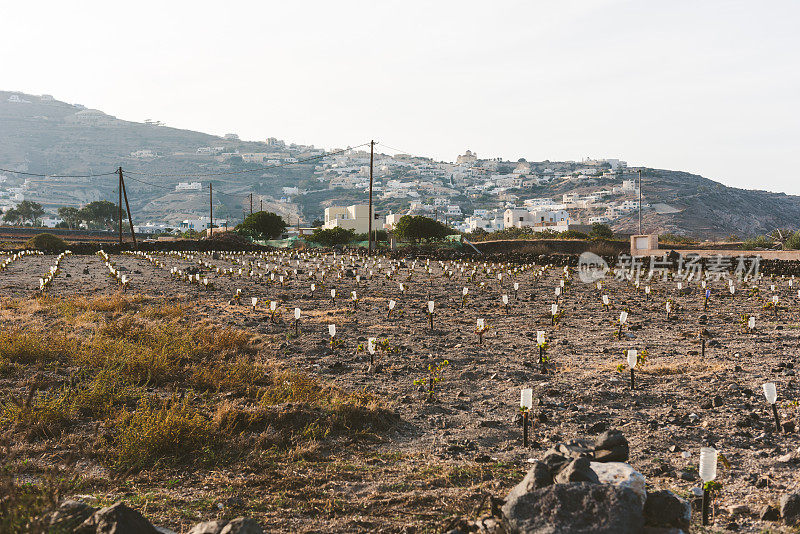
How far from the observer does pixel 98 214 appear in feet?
426

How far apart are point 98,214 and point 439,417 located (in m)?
146

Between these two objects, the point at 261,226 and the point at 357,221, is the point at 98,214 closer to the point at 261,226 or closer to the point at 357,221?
the point at 357,221

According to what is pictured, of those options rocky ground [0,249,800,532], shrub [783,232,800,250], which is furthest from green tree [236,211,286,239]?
rocky ground [0,249,800,532]

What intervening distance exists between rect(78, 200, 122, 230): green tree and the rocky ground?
135347 mm

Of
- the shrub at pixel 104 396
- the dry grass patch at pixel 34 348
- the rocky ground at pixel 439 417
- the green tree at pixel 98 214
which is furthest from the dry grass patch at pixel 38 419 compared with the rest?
the green tree at pixel 98 214

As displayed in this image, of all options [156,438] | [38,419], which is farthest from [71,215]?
[156,438]

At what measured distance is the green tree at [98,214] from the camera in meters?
130

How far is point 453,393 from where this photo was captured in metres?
6.93

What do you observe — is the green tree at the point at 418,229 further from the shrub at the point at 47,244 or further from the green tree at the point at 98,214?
the green tree at the point at 98,214

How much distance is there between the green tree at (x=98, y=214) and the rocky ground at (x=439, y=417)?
135 metres

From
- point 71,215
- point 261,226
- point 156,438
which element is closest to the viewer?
point 156,438

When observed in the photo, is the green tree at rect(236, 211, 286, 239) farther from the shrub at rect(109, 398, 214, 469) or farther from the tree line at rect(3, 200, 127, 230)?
the tree line at rect(3, 200, 127, 230)

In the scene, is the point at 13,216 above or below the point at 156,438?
above

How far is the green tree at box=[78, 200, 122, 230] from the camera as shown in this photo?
129625 mm
